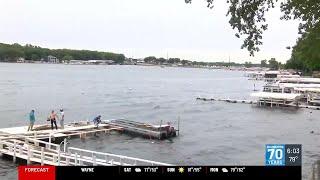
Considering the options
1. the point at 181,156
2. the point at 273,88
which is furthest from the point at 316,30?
the point at 273,88

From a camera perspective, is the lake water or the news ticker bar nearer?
the news ticker bar

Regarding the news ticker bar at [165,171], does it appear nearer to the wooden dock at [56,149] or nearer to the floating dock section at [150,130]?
the wooden dock at [56,149]

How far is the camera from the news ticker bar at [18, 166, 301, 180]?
8.87m

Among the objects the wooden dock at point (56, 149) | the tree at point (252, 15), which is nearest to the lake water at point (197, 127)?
the wooden dock at point (56, 149)

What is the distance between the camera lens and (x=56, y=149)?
33281 mm

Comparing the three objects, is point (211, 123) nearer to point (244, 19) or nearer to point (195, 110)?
point (195, 110)

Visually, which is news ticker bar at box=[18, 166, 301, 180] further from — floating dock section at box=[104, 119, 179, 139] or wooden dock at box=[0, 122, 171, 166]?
floating dock section at box=[104, 119, 179, 139]

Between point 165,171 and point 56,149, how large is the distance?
25.1m

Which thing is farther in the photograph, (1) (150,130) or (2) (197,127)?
(2) (197,127)

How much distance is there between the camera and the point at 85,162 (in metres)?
28.2

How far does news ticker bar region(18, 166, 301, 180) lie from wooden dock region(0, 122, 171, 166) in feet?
47.0

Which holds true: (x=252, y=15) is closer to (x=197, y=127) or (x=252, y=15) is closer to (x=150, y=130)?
(x=150, y=130)

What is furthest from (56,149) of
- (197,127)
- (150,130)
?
(197,127)

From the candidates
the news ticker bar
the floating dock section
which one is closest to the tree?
the news ticker bar
